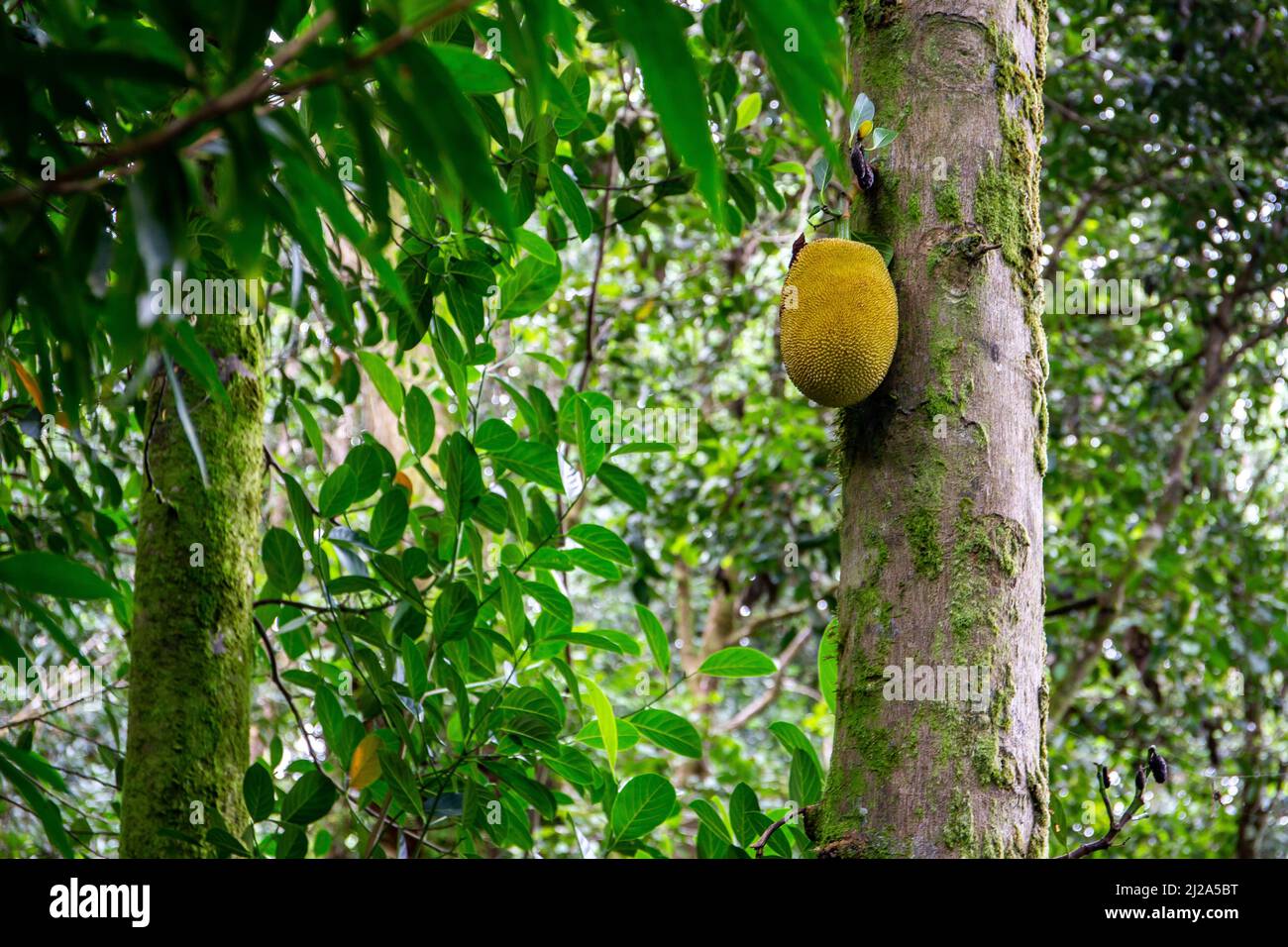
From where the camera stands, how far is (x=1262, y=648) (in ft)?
11.5

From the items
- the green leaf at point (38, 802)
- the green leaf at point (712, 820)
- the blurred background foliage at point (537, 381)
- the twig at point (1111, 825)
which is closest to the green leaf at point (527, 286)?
the blurred background foliage at point (537, 381)

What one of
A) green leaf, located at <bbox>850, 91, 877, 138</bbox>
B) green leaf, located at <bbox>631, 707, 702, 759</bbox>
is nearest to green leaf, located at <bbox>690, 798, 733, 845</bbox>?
green leaf, located at <bbox>631, 707, 702, 759</bbox>

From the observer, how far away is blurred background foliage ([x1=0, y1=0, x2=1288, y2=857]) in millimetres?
532

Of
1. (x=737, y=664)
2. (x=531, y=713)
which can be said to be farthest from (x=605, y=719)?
(x=737, y=664)

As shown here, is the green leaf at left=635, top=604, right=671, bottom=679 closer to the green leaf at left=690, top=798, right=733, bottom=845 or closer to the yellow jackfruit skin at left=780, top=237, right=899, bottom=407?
the green leaf at left=690, top=798, right=733, bottom=845

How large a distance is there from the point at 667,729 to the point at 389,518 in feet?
1.63

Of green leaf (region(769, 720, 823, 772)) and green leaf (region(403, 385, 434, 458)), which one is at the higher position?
green leaf (region(403, 385, 434, 458))

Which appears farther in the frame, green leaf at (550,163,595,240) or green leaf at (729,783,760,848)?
green leaf at (550,163,595,240)

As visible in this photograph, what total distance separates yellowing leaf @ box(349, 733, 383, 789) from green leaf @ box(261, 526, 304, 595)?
278 millimetres

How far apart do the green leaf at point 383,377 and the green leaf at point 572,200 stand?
13.7 inches

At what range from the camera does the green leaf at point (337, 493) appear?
58.2 inches

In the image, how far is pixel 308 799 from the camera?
1.41 metres

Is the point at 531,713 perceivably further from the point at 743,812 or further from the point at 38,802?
the point at 38,802
